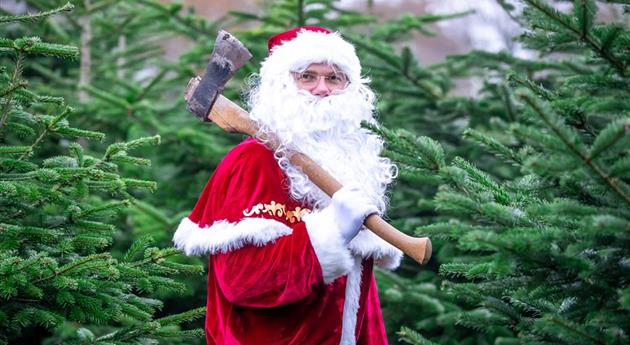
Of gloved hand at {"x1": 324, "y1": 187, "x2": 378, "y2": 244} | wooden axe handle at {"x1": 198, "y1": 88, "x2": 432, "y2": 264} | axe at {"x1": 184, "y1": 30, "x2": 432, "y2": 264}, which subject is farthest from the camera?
axe at {"x1": 184, "y1": 30, "x2": 432, "y2": 264}

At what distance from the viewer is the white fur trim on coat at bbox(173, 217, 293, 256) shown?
360cm

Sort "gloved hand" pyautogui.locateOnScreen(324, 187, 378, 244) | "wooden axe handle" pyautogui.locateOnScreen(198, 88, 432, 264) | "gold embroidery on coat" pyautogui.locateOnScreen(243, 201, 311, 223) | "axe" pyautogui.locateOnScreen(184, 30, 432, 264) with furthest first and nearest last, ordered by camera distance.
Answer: "axe" pyautogui.locateOnScreen(184, 30, 432, 264) → "gold embroidery on coat" pyautogui.locateOnScreen(243, 201, 311, 223) → "gloved hand" pyautogui.locateOnScreen(324, 187, 378, 244) → "wooden axe handle" pyautogui.locateOnScreen(198, 88, 432, 264)

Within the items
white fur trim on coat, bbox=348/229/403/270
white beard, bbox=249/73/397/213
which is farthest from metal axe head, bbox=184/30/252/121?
white fur trim on coat, bbox=348/229/403/270

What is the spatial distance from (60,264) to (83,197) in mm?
329

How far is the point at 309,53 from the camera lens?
4.11m

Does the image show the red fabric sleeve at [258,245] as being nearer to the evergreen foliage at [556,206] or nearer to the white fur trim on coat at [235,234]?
the white fur trim on coat at [235,234]

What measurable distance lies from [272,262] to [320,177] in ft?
1.48

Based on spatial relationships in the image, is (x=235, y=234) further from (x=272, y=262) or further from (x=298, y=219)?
(x=298, y=219)

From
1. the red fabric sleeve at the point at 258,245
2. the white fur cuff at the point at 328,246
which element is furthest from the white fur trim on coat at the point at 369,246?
the red fabric sleeve at the point at 258,245

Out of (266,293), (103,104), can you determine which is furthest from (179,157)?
(266,293)

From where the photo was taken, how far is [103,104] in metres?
8.32

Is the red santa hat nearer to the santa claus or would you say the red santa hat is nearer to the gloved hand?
the santa claus

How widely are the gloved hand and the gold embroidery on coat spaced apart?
26 cm

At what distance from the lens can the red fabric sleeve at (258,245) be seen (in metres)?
3.55
